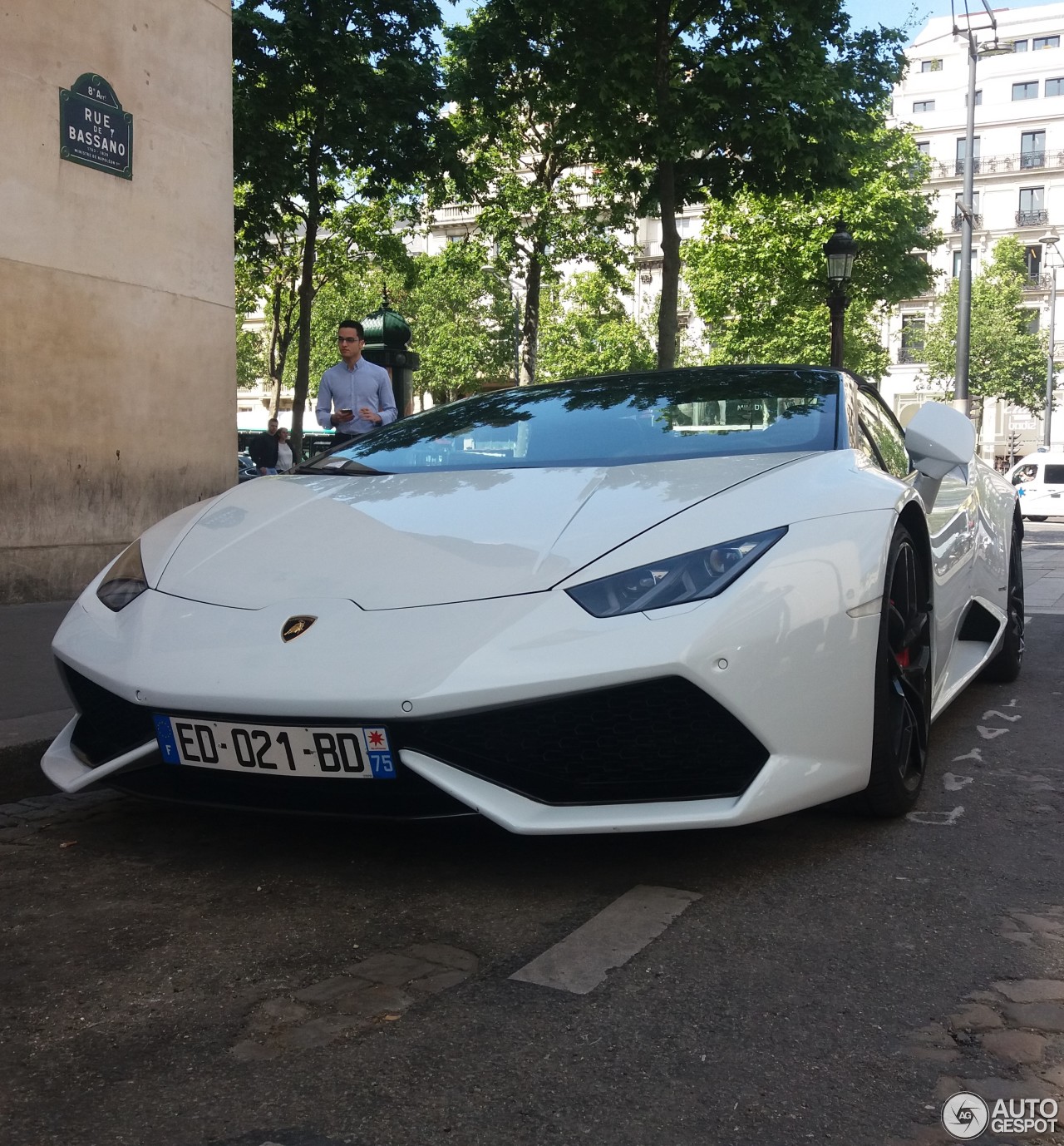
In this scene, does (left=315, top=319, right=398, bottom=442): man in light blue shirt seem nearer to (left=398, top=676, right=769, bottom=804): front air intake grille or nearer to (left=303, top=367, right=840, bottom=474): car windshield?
(left=303, top=367, right=840, bottom=474): car windshield

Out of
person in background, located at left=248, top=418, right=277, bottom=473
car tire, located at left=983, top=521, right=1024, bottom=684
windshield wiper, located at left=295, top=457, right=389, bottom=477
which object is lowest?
car tire, located at left=983, top=521, right=1024, bottom=684

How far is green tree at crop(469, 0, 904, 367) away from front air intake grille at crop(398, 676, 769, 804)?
12.6 metres

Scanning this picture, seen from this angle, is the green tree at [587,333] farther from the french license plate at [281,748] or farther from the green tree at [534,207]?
the french license plate at [281,748]

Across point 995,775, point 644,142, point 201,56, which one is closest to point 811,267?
point 644,142

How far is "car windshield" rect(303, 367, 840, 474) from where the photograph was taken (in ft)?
11.5

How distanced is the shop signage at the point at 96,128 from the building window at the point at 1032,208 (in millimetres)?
62767

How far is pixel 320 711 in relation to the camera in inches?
103

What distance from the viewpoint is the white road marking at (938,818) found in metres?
3.34

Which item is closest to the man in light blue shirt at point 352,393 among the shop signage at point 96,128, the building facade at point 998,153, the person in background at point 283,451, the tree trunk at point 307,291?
the shop signage at point 96,128

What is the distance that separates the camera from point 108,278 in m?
7.93

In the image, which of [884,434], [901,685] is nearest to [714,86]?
[884,434]

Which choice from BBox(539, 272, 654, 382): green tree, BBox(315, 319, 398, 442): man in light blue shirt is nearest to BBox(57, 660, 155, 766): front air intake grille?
BBox(315, 319, 398, 442): man in light blue shirt

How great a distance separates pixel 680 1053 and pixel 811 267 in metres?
38.6

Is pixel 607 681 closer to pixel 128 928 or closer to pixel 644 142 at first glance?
pixel 128 928
